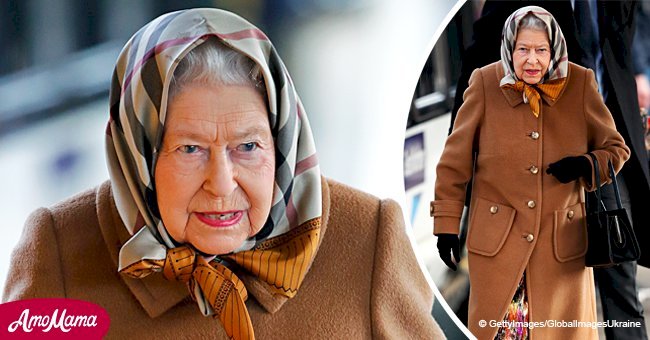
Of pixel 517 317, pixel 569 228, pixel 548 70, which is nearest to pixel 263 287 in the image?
pixel 517 317

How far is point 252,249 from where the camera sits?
2.05 meters

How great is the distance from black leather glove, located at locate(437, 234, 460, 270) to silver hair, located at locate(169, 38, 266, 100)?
60cm

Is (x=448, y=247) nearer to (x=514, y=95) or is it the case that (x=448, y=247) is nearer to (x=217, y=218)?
(x=514, y=95)

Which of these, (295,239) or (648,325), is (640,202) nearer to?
(648,325)

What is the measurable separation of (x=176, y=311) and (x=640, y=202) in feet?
3.68

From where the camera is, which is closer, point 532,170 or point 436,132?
point 532,170

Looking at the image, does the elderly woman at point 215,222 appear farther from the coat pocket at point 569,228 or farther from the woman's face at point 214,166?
the coat pocket at point 569,228

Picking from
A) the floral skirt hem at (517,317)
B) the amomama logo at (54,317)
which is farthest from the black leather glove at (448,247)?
the amomama logo at (54,317)

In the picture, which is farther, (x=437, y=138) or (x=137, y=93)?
(x=437, y=138)

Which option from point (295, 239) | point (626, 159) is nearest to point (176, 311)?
point (295, 239)

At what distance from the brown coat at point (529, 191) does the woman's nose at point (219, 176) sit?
537 millimetres

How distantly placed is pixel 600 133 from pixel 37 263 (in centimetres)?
132

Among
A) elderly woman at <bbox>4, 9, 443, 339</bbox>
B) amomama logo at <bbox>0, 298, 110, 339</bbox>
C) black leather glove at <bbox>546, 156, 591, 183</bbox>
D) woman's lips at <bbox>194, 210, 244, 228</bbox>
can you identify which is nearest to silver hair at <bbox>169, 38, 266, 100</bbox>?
elderly woman at <bbox>4, 9, 443, 339</bbox>

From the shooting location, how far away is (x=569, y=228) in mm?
2031
